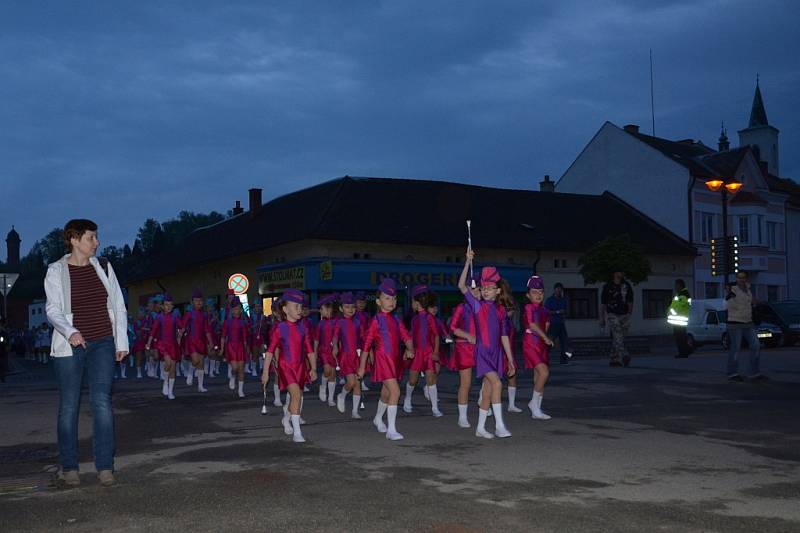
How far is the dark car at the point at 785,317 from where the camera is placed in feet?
95.3

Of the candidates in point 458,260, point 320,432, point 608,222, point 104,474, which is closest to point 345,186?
point 458,260

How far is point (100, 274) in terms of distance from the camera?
7.33 metres

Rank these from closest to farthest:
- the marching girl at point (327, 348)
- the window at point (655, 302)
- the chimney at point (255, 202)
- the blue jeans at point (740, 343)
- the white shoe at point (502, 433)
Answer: the white shoe at point (502, 433) < the marching girl at point (327, 348) < the blue jeans at point (740, 343) < the window at point (655, 302) < the chimney at point (255, 202)

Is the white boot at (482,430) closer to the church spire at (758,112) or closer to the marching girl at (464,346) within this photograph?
the marching girl at (464,346)

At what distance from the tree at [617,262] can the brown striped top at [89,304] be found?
33570 millimetres

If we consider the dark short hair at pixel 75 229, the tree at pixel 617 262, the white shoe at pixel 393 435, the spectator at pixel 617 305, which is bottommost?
the white shoe at pixel 393 435

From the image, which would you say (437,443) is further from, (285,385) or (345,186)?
(345,186)

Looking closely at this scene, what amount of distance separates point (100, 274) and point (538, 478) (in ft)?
13.0

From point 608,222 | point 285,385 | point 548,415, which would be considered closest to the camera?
point 285,385

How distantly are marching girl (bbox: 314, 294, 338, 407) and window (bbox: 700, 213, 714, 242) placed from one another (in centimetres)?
4077

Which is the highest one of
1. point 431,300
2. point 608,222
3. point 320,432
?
point 608,222

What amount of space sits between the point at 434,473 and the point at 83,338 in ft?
9.97

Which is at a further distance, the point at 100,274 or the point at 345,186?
the point at 345,186

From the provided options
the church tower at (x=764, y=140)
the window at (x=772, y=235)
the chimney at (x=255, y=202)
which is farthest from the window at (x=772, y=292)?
the chimney at (x=255, y=202)
